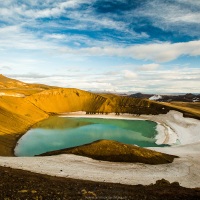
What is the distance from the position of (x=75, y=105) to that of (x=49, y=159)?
121 meters

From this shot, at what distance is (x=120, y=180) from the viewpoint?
32656 mm

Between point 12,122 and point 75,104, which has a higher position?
point 75,104

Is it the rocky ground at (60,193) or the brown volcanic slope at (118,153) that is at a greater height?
the rocky ground at (60,193)

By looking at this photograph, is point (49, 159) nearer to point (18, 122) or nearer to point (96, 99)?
point (18, 122)

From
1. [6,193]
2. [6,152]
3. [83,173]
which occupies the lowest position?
[6,152]

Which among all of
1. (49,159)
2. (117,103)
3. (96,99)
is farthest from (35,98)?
(49,159)

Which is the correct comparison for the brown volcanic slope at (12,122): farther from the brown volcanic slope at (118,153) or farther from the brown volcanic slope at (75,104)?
the brown volcanic slope at (118,153)

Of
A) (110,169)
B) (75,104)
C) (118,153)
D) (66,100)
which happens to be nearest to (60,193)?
(110,169)

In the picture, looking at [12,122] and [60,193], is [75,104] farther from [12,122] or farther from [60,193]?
[60,193]

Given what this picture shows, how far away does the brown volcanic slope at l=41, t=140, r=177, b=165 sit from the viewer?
1759 inches

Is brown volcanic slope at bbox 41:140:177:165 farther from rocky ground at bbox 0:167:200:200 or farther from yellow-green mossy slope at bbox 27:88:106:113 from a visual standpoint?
yellow-green mossy slope at bbox 27:88:106:113

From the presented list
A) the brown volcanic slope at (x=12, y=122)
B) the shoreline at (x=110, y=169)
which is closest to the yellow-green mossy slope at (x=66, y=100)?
the brown volcanic slope at (x=12, y=122)

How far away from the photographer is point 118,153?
46031mm

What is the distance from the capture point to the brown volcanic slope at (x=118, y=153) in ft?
147
